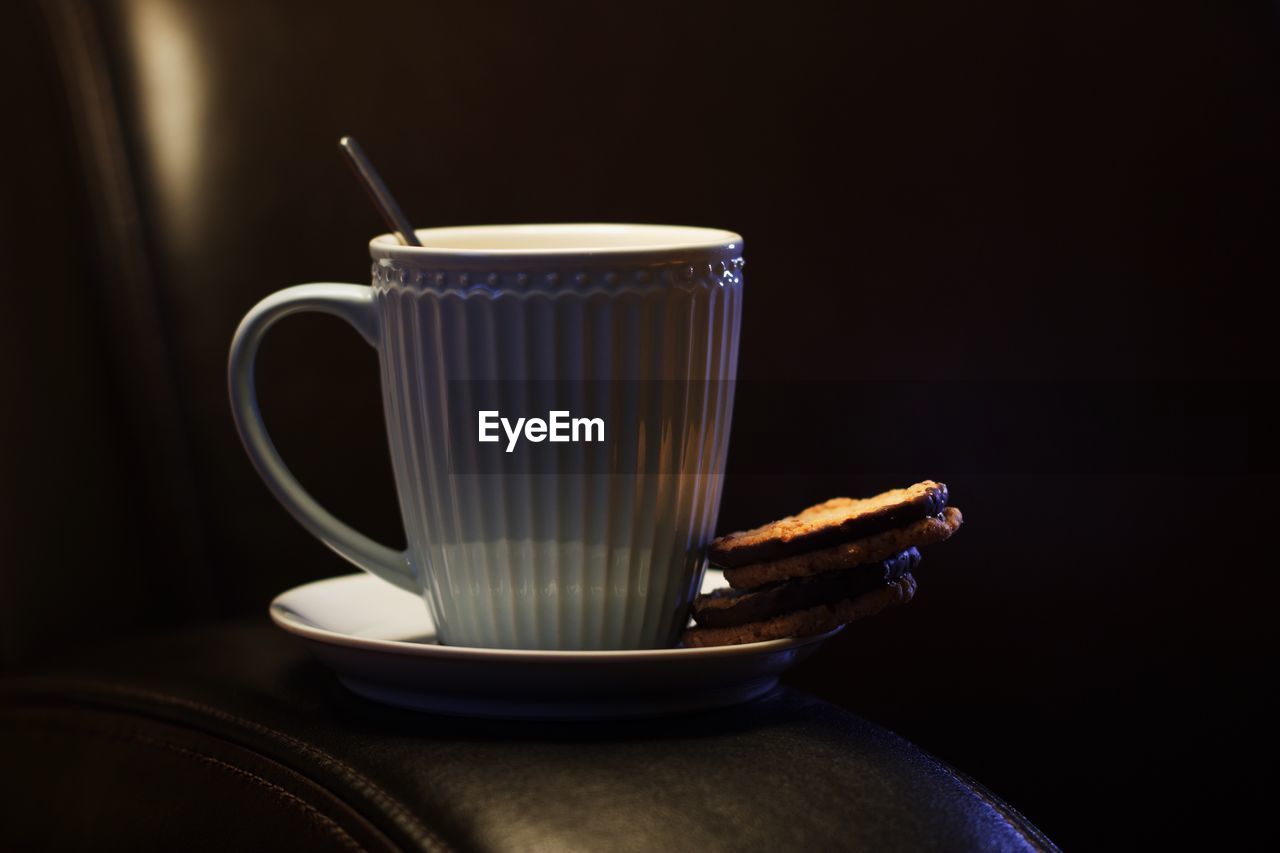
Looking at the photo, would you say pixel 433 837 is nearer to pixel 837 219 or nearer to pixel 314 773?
pixel 314 773

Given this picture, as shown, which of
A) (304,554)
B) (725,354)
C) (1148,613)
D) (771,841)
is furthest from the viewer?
(304,554)

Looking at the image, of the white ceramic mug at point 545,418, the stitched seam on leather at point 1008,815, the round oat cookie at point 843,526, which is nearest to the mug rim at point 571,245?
the white ceramic mug at point 545,418

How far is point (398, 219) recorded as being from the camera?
583mm

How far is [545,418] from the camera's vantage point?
511 millimetres

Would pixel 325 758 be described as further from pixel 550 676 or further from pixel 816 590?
pixel 816 590

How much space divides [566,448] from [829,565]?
0.37ft

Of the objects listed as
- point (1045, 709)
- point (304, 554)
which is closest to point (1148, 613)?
point (1045, 709)

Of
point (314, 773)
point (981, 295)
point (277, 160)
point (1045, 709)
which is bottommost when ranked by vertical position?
point (1045, 709)

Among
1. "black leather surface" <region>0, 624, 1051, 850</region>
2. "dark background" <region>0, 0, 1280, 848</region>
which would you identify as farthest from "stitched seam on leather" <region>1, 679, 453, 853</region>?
"dark background" <region>0, 0, 1280, 848</region>

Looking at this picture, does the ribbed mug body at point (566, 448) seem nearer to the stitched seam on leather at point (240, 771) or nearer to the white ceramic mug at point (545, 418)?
the white ceramic mug at point (545, 418)

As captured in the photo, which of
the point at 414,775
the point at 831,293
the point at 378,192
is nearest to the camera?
the point at 414,775

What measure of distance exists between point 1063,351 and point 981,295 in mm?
51

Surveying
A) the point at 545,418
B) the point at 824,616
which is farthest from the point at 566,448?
the point at 824,616

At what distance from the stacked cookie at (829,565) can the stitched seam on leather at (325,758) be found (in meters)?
0.15
